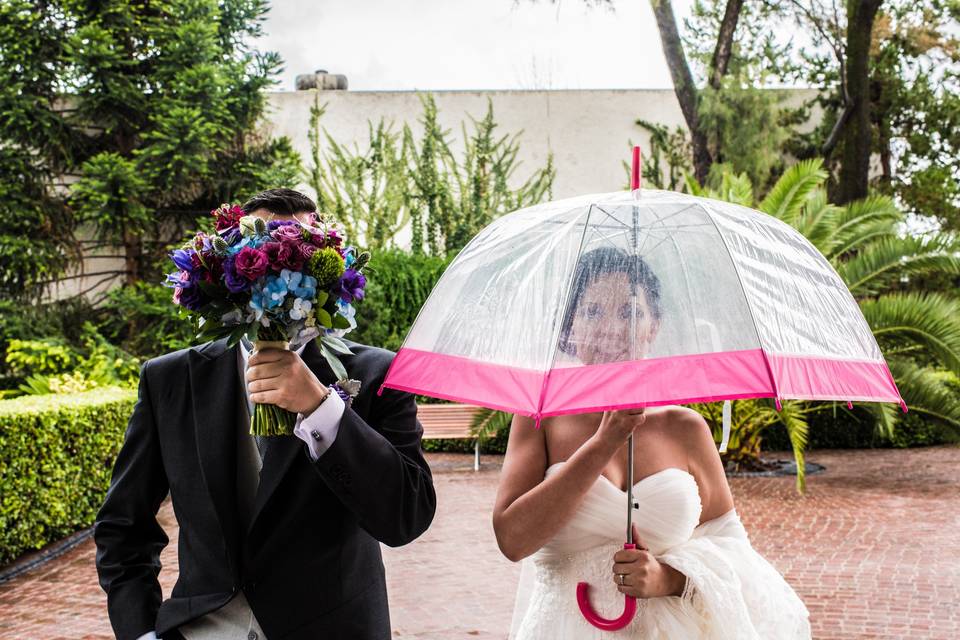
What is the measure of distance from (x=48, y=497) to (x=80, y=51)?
1069cm

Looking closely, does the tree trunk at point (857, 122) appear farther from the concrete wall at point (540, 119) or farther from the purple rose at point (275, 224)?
the purple rose at point (275, 224)

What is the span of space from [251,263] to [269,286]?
0.07 m

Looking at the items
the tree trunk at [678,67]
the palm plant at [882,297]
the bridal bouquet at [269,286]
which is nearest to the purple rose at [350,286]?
the bridal bouquet at [269,286]

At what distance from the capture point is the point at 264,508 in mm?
2215

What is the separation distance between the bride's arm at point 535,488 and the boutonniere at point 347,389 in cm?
57

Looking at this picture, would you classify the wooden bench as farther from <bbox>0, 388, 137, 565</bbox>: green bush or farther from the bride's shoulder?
the bride's shoulder

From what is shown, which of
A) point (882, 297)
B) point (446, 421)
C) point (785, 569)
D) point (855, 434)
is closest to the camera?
point (785, 569)

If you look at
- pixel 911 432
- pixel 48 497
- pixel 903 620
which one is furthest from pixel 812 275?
pixel 911 432

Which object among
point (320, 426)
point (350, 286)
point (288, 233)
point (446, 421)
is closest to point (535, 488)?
point (320, 426)

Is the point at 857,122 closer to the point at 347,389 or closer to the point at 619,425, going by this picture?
the point at 619,425

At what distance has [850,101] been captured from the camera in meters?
18.5

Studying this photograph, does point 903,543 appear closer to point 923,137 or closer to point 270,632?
point 270,632

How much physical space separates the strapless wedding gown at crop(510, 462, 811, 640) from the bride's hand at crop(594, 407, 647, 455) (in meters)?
0.28

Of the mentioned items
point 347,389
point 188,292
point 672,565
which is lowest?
point 672,565
